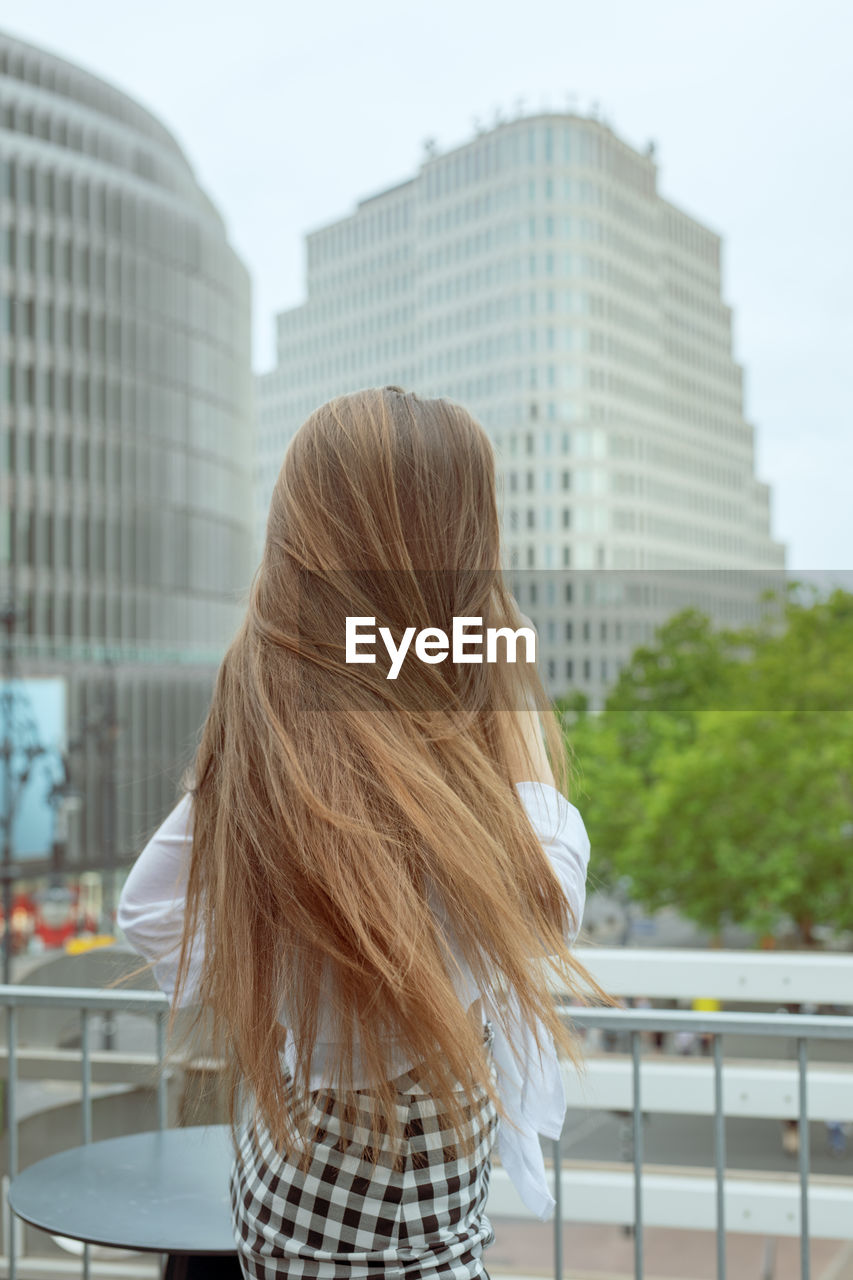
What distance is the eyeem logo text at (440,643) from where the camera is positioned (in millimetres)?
1449

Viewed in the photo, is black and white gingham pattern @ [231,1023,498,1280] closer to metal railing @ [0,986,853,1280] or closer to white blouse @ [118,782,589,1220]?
white blouse @ [118,782,589,1220]

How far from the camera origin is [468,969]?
57.9 inches

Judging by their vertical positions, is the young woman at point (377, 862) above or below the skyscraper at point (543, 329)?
below

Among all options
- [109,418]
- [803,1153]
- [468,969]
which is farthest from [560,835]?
[109,418]

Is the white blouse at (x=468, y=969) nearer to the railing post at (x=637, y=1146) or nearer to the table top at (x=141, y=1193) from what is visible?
the table top at (x=141, y=1193)

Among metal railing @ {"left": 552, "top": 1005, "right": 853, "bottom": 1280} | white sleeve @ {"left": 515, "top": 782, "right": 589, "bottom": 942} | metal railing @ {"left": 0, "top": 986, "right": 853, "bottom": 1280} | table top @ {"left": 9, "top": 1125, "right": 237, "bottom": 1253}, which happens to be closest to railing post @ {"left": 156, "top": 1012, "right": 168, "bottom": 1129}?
metal railing @ {"left": 0, "top": 986, "right": 853, "bottom": 1280}

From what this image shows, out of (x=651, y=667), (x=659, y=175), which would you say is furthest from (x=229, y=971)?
(x=659, y=175)

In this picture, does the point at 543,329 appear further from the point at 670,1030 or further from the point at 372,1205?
the point at 372,1205

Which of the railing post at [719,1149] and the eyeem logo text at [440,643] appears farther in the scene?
the railing post at [719,1149]

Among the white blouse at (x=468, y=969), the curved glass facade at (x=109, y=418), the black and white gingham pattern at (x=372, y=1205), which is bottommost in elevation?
the black and white gingham pattern at (x=372, y=1205)

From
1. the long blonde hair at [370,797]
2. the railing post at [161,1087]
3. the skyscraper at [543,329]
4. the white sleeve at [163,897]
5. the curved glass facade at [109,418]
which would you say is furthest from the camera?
the skyscraper at [543,329]

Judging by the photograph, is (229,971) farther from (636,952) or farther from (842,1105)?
(842,1105)

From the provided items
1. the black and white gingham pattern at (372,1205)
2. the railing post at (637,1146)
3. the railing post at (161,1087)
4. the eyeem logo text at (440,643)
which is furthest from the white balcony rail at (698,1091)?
the eyeem logo text at (440,643)

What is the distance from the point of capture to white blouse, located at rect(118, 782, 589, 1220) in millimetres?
1504
